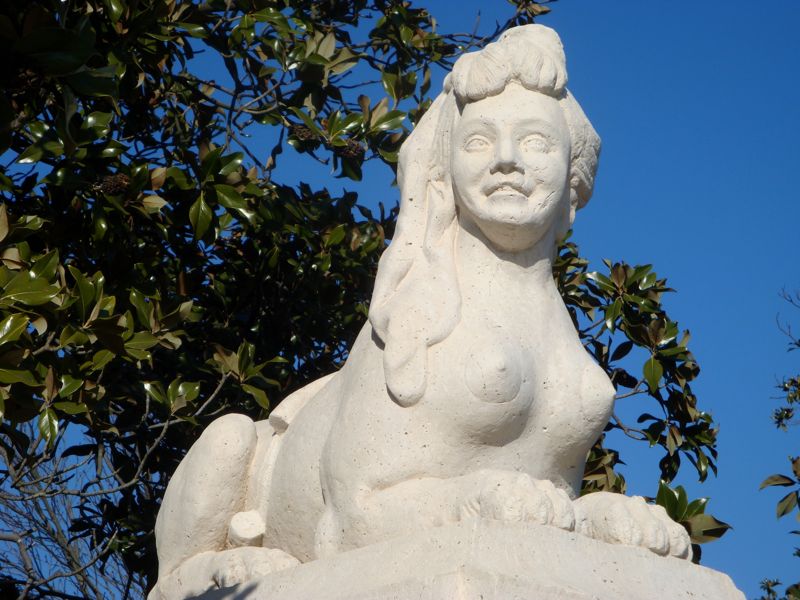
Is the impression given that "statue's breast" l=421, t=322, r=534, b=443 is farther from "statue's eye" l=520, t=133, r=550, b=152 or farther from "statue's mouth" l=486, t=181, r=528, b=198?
"statue's eye" l=520, t=133, r=550, b=152

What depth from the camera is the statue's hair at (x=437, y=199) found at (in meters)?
4.91

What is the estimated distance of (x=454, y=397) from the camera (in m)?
4.74

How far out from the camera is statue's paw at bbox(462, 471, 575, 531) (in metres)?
4.32

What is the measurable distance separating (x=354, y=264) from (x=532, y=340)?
374 cm

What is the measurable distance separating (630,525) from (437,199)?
4.92 feet

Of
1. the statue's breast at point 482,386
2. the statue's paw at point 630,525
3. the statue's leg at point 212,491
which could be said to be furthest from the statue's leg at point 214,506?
the statue's paw at point 630,525

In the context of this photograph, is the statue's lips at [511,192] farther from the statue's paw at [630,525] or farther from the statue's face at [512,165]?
the statue's paw at [630,525]

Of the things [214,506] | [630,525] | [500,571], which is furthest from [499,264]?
[214,506]

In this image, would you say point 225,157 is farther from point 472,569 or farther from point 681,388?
point 472,569

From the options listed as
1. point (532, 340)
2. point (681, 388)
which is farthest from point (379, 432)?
point (681, 388)

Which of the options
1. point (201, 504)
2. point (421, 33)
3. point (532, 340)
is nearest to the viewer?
point (532, 340)

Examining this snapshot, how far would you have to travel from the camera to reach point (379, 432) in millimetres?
4824

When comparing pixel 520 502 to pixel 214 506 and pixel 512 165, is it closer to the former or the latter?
pixel 512 165

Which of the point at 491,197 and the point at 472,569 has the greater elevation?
the point at 491,197
